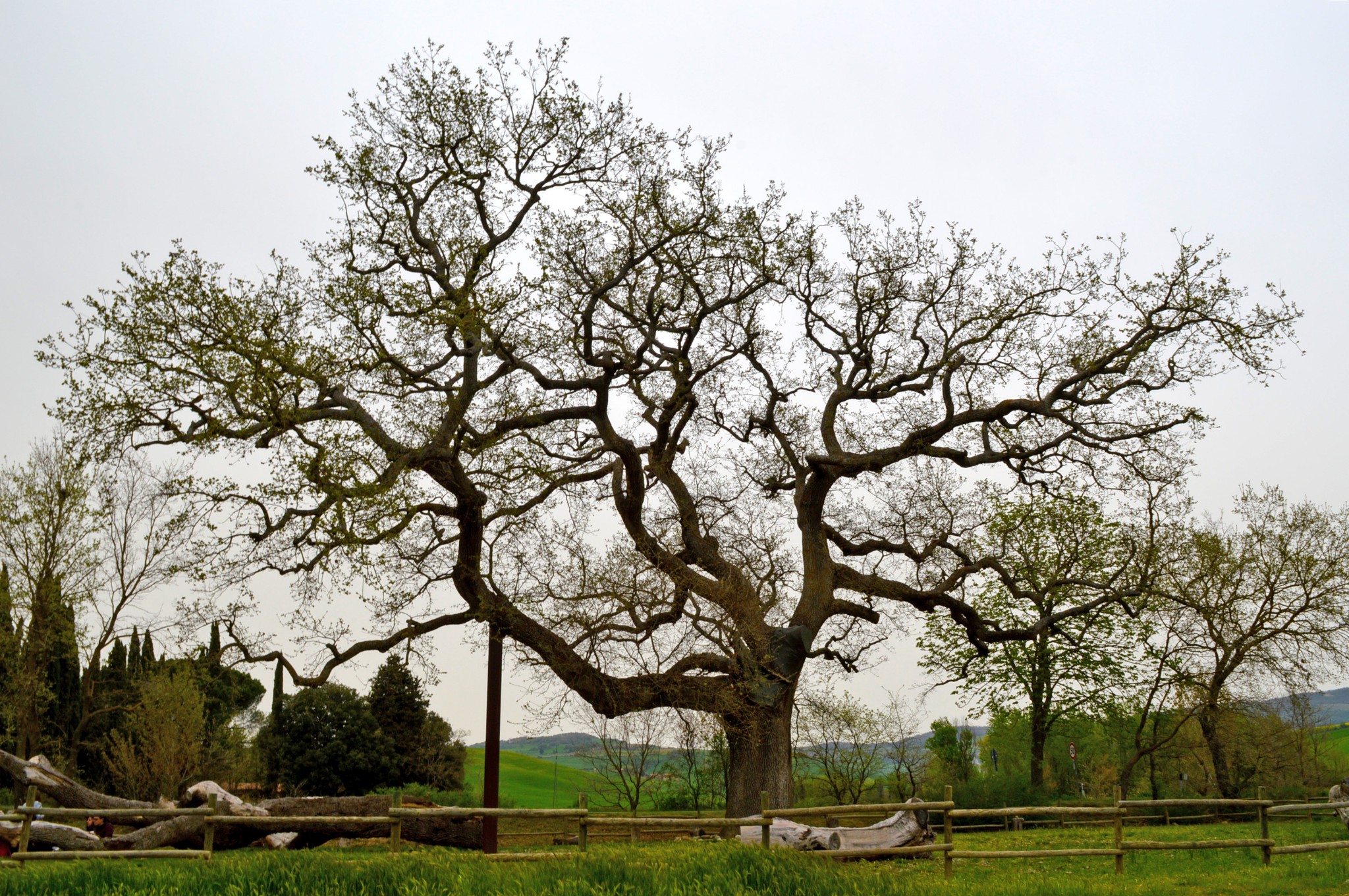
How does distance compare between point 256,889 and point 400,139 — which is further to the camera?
point 400,139

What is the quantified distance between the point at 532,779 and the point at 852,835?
61.9m

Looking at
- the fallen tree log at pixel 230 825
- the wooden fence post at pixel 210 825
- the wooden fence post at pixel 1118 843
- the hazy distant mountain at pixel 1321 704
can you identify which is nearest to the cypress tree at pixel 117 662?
the fallen tree log at pixel 230 825

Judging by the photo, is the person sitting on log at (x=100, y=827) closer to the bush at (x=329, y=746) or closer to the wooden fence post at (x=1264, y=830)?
the bush at (x=329, y=746)

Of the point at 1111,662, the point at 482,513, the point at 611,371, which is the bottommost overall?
the point at 1111,662

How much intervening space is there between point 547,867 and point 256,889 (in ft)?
8.69

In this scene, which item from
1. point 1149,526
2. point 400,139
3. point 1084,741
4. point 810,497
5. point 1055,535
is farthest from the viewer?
point 1084,741

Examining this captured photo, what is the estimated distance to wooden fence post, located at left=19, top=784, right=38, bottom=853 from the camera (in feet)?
42.2

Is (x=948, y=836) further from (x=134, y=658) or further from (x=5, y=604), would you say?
(x=134, y=658)

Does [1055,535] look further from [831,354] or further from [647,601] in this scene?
[647,601]

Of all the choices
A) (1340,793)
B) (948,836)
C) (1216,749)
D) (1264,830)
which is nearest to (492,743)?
(948,836)

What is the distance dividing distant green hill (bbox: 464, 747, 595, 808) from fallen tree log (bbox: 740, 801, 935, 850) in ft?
140

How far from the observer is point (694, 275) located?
1966 centimetres

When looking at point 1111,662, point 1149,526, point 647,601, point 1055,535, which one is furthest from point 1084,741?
point 647,601

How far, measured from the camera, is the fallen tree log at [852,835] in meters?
14.0
